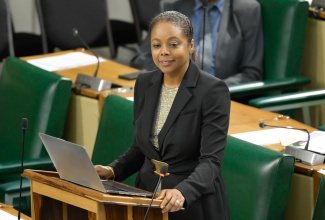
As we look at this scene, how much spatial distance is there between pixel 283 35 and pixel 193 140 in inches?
85.0

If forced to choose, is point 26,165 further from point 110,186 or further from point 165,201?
point 165,201

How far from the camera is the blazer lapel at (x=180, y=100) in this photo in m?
2.79

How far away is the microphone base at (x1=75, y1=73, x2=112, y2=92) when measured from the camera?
4395 millimetres

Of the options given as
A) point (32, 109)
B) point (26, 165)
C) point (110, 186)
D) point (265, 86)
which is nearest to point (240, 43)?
point (265, 86)

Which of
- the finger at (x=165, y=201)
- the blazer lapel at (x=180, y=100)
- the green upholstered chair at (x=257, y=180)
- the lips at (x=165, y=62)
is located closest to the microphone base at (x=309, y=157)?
the green upholstered chair at (x=257, y=180)

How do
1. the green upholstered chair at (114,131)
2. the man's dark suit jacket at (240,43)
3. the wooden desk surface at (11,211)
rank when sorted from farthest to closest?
the man's dark suit jacket at (240,43), the green upholstered chair at (114,131), the wooden desk surface at (11,211)

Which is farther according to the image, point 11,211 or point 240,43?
point 240,43

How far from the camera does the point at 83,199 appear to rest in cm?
256

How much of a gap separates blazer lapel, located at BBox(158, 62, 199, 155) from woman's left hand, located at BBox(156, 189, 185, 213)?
0.28m

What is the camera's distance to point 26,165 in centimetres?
400

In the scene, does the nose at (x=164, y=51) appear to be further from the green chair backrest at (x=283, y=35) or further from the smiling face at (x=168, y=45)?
the green chair backrest at (x=283, y=35)

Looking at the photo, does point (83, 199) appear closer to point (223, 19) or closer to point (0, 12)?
point (223, 19)

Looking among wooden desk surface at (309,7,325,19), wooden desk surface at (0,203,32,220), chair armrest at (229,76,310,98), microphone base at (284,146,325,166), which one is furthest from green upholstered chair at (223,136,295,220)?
wooden desk surface at (309,7,325,19)

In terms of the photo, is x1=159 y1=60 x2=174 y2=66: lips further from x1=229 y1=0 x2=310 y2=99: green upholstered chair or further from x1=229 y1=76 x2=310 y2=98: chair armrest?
x1=229 y1=0 x2=310 y2=99: green upholstered chair
